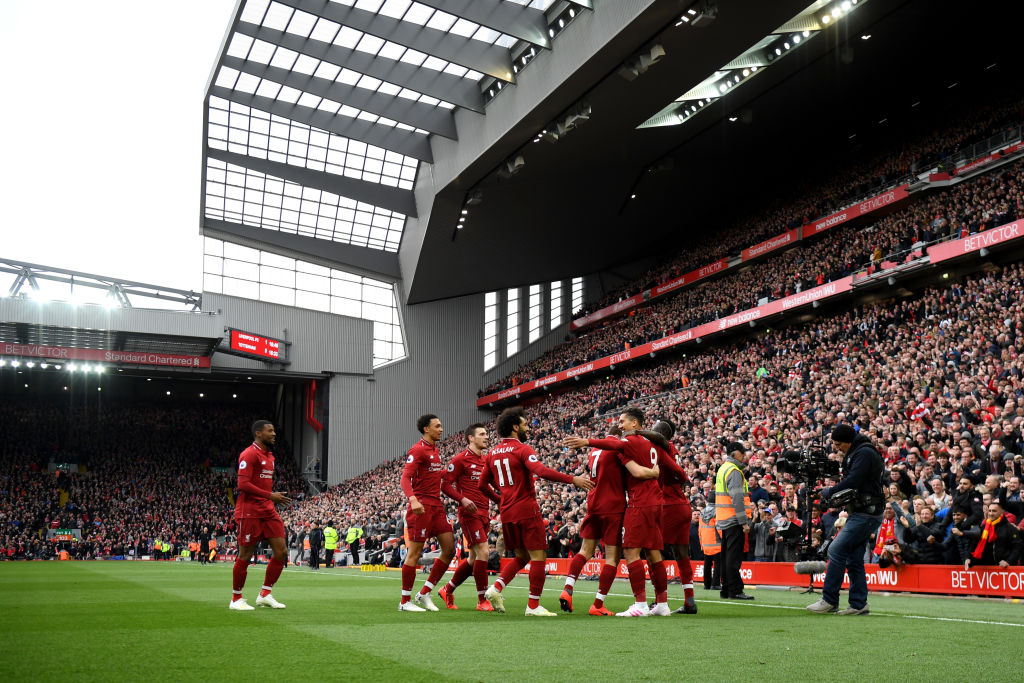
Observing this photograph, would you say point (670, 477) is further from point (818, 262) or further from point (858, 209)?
point (858, 209)

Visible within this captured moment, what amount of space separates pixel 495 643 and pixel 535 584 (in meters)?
2.37

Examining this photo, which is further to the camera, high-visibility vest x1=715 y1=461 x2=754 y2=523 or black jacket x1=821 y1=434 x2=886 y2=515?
high-visibility vest x1=715 y1=461 x2=754 y2=523

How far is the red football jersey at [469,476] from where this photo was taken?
10.0 metres

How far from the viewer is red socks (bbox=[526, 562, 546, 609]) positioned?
8.40 m

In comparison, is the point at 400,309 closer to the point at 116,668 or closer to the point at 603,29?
the point at 603,29

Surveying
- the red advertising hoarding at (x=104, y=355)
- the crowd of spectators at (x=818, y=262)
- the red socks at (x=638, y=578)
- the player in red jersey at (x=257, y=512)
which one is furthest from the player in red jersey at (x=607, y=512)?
the red advertising hoarding at (x=104, y=355)

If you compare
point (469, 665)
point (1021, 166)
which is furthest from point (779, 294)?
point (469, 665)

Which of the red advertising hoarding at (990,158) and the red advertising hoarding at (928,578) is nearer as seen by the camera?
the red advertising hoarding at (928,578)

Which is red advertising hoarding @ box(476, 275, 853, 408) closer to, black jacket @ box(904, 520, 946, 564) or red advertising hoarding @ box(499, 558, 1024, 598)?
red advertising hoarding @ box(499, 558, 1024, 598)

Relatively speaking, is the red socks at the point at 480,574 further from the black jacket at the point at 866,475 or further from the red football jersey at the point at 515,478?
the black jacket at the point at 866,475

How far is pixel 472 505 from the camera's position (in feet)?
30.5

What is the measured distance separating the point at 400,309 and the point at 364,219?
606 centimetres

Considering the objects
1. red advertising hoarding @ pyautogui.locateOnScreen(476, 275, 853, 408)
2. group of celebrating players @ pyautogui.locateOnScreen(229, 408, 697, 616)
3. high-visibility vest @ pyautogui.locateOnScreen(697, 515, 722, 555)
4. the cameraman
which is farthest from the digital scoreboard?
the cameraman

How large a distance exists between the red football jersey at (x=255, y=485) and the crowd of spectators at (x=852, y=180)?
90.9 ft
